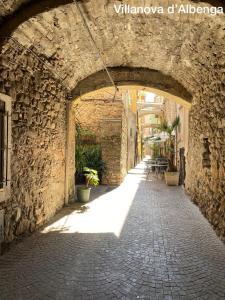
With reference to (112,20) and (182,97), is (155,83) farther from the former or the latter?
(112,20)

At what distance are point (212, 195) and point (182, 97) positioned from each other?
3.00m

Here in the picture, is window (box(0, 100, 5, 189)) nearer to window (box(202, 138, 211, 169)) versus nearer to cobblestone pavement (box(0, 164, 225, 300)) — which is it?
cobblestone pavement (box(0, 164, 225, 300))

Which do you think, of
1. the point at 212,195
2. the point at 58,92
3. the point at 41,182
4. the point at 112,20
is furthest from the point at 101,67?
the point at 212,195

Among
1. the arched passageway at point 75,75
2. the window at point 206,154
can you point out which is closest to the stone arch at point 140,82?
the arched passageway at point 75,75

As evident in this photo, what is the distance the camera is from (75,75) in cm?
661

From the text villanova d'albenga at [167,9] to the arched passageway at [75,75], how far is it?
0.45 ft

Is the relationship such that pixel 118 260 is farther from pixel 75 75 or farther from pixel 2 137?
pixel 75 75

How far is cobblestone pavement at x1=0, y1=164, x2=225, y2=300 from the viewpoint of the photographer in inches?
109

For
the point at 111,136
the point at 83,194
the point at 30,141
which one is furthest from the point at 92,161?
the point at 30,141

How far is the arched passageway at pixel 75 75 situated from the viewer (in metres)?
3.87

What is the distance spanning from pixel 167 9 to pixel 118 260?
141 inches

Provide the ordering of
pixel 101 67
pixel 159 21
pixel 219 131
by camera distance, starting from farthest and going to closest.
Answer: pixel 101 67 → pixel 219 131 → pixel 159 21

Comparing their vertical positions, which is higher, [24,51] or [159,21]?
[159,21]

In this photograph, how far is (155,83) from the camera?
704cm
